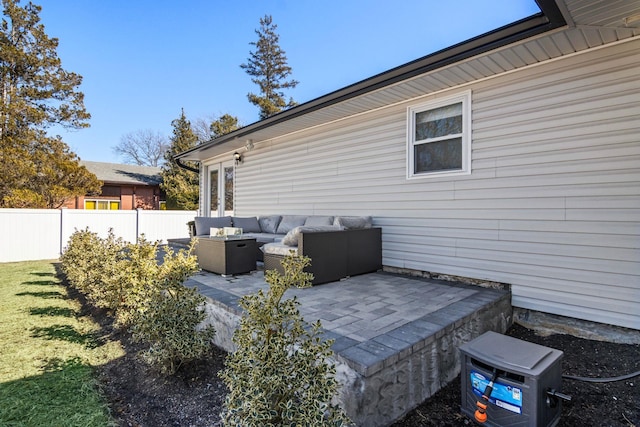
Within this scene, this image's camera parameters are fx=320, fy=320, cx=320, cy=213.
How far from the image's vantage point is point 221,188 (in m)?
9.53

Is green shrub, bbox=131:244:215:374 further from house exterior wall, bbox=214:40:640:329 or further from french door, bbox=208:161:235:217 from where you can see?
french door, bbox=208:161:235:217

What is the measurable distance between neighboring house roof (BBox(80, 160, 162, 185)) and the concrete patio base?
15.7 m

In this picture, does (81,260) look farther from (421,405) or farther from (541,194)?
(541,194)

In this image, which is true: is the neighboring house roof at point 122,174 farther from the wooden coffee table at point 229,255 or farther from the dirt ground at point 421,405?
the dirt ground at point 421,405

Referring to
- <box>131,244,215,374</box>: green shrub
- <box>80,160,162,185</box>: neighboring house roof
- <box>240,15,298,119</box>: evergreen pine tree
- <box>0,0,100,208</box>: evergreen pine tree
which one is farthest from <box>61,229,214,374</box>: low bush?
<box>240,15,298,119</box>: evergreen pine tree

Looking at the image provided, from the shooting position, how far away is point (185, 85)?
17641 mm

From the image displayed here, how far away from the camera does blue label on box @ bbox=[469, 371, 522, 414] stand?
1.91m

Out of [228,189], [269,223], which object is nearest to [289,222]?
[269,223]

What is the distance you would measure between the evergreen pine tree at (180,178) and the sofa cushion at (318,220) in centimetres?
1122

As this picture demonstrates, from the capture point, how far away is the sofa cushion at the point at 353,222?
4.80m

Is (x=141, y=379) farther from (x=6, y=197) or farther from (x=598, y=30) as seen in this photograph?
(x=6, y=197)

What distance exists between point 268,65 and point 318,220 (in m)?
17.3

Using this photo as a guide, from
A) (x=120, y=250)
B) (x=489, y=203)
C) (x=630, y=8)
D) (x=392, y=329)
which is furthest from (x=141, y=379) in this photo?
(x=630, y=8)

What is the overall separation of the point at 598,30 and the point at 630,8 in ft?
1.33
